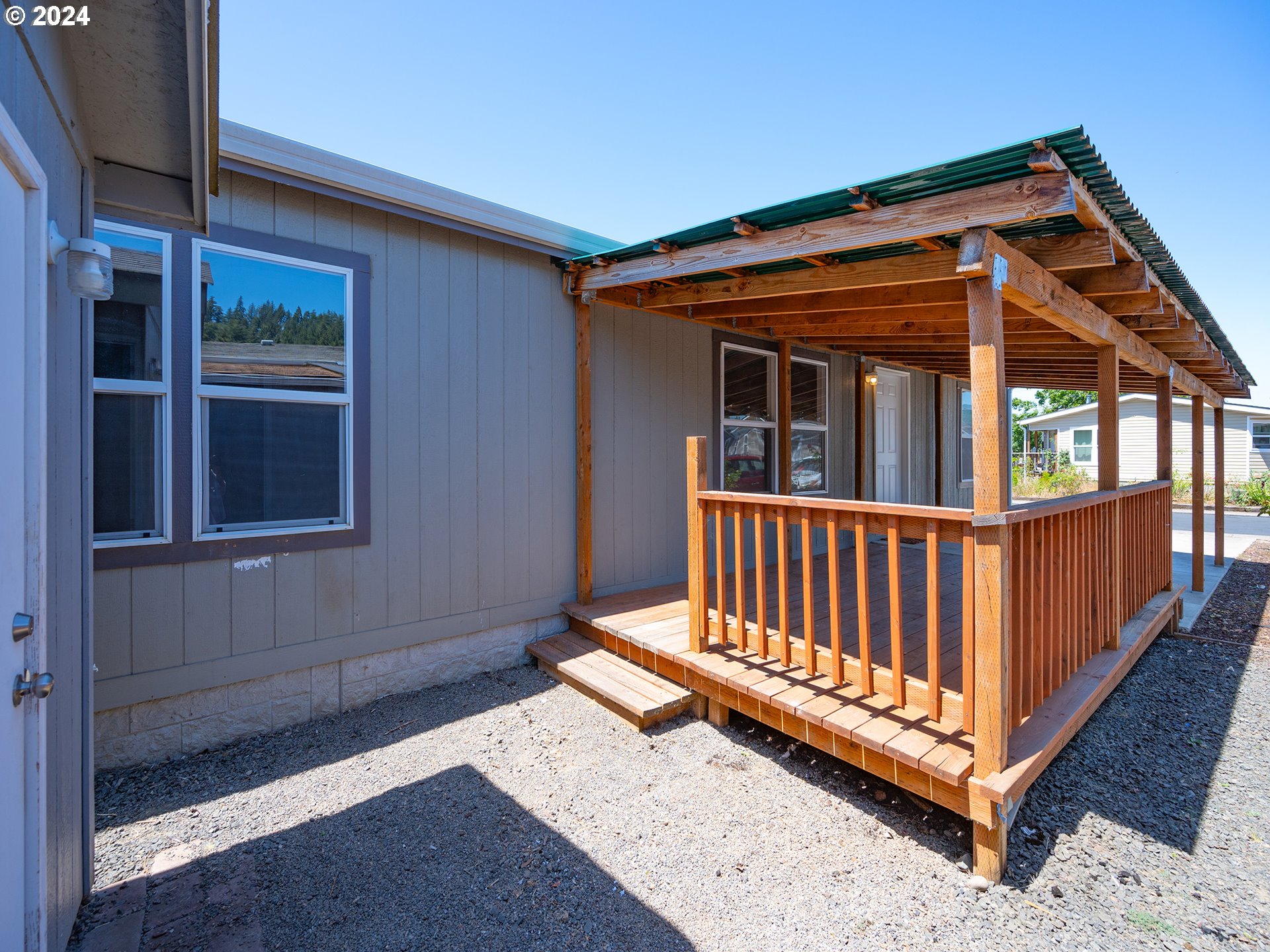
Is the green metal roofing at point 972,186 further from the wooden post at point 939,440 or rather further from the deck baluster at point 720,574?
the wooden post at point 939,440

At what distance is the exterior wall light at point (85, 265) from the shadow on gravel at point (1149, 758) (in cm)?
348

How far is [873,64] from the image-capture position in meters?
5.98

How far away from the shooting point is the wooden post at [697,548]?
11.0 feet

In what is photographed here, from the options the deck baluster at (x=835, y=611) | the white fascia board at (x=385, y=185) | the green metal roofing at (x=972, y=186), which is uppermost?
the white fascia board at (x=385, y=185)

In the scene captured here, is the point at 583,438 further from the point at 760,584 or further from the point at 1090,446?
the point at 1090,446

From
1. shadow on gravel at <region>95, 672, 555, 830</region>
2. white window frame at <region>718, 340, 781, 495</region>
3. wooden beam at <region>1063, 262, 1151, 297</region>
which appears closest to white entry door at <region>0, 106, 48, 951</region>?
shadow on gravel at <region>95, 672, 555, 830</region>

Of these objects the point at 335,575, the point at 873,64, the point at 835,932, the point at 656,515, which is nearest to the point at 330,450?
the point at 335,575

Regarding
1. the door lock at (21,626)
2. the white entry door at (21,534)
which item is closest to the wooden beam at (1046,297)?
the white entry door at (21,534)

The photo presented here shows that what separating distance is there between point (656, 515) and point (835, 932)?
3347 millimetres

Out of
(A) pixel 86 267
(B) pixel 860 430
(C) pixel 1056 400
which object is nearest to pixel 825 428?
(B) pixel 860 430

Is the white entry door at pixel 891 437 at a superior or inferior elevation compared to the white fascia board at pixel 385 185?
inferior

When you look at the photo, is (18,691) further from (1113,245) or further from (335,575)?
(1113,245)

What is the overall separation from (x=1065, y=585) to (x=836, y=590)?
1.12 metres

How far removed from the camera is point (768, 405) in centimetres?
601
